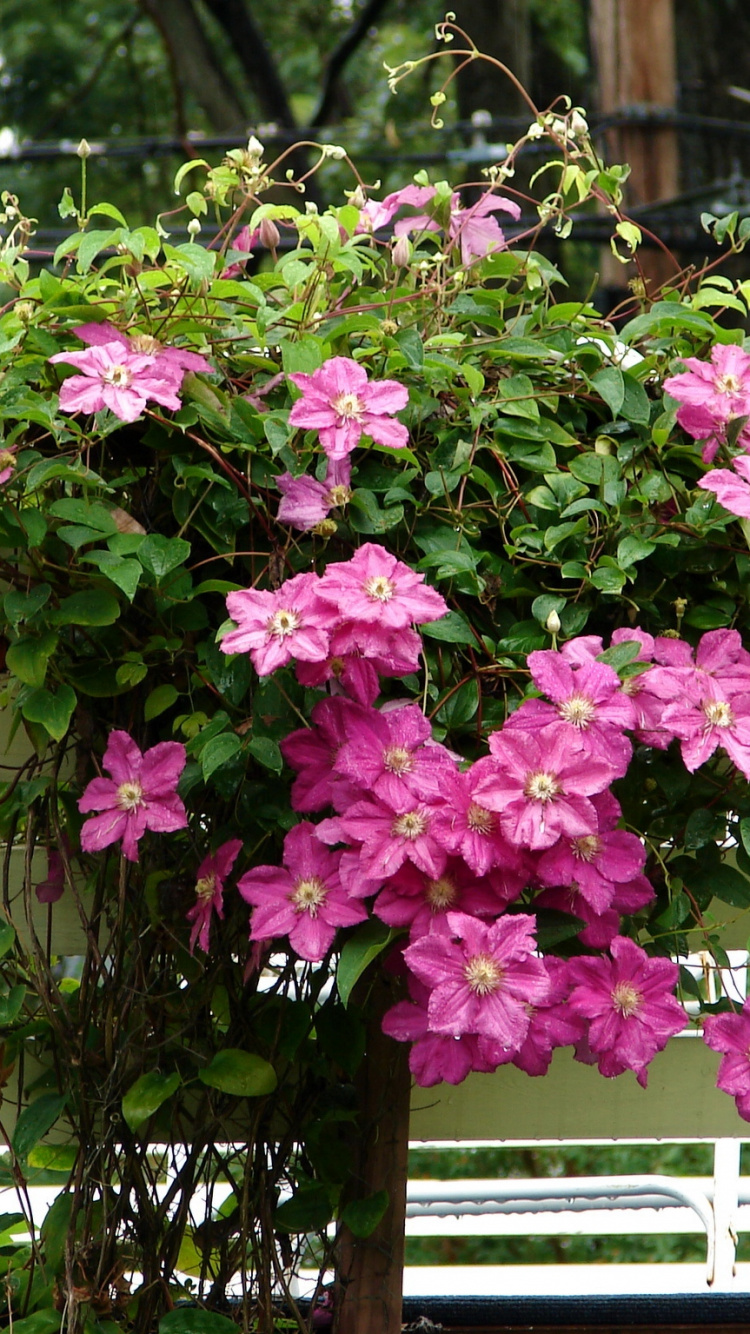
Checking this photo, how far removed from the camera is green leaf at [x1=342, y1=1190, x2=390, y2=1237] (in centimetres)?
95

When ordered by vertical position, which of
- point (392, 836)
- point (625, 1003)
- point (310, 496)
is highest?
point (310, 496)

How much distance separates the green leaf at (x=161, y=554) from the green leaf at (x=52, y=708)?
108 millimetres

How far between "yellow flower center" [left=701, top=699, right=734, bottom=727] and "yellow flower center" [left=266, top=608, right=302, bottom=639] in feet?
0.82

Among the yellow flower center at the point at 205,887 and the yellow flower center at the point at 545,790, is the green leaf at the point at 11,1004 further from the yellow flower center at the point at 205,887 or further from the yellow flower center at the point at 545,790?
the yellow flower center at the point at 545,790

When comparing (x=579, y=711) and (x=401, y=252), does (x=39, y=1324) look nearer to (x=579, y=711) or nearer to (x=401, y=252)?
(x=579, y=711)

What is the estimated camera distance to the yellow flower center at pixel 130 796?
0.85m

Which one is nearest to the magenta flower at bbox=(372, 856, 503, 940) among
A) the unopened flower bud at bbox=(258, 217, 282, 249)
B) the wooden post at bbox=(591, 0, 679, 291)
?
the unopened flower bud at bbox=(258, 217, 282, 249)

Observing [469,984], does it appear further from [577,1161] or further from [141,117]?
[141,117]

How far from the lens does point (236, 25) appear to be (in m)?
6.98

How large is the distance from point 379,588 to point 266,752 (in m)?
0.13

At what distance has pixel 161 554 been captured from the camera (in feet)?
2.67

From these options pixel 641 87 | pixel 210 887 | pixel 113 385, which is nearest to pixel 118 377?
pixel 113 385

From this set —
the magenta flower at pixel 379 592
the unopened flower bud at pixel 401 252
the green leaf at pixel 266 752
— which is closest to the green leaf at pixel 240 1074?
the green leaf at pixel 266 752

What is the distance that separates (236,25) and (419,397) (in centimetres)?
691
